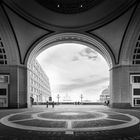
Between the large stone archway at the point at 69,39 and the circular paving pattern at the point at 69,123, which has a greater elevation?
the large stone archway at the point at 69,39

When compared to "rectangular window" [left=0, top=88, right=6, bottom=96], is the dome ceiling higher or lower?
higher

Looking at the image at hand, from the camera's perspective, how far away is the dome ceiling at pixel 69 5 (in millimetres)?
20969

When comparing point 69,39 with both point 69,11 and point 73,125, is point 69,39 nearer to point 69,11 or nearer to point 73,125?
point 69,11

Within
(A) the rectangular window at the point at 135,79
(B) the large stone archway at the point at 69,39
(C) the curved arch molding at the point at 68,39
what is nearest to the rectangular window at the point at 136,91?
(A) the rectangular window at the point at 135,79

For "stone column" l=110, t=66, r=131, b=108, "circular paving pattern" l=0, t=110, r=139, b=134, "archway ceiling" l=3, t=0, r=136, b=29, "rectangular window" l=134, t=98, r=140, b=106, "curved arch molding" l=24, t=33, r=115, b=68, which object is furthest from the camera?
"curved arch molding" l=24, t=33, r=115, b=68

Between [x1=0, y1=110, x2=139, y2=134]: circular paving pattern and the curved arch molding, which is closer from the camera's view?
[x1=0, y1=110, x2=139, y2=134]: circular paving pattern

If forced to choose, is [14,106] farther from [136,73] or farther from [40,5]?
[136,73]

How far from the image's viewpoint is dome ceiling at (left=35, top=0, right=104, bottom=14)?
21.0m

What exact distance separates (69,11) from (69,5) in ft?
3.10

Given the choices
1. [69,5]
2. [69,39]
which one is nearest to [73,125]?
[69,5]

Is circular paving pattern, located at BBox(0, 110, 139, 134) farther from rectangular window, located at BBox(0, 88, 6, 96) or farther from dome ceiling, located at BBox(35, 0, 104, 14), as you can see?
dome ceiling, located at BBox(35, 0, 104, 14)

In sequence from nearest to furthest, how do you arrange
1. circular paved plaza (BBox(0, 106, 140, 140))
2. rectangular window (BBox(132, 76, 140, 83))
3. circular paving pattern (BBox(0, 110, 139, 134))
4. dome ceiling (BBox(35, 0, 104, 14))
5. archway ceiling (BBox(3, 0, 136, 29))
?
circular paved plaza (BBox(0, 106, 140, 140)) < circular paving pattern (BBox(0, 110, 139, 134)) < archway ceiling (BBox(3, 0, 136, 29)) < dome ceiling (BBox(35, 0, 104, 14)) < rectangular window (BBox(132, 76, 140, 83))

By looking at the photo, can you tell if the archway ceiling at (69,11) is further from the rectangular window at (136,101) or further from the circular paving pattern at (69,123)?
the circular paving pattern at (69,123)

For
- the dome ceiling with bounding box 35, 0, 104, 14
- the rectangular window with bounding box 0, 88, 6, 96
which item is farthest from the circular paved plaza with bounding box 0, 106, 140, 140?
the dome ceiling with bounding box 35, 0, 104, 14
